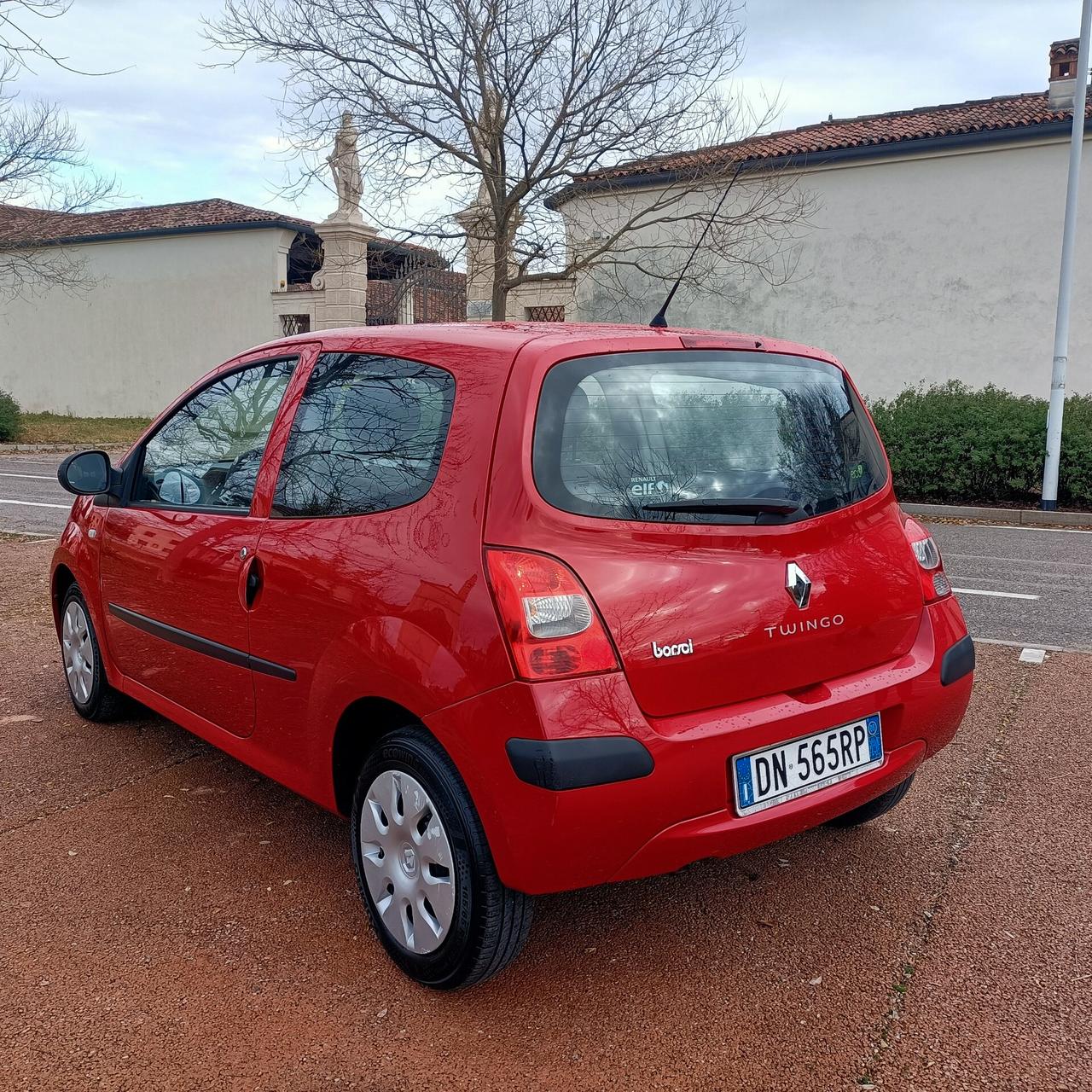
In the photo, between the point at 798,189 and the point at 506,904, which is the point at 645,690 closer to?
the point at 506,904

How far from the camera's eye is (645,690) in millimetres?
2301

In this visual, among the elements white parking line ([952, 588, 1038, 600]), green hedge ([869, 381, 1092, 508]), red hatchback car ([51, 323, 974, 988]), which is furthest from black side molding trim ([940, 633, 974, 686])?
green hedge ([869, 381, 1092, 508])

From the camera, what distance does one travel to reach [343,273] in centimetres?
2772

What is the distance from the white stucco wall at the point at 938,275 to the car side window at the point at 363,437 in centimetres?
1903

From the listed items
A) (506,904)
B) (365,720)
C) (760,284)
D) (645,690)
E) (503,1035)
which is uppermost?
(760,284)

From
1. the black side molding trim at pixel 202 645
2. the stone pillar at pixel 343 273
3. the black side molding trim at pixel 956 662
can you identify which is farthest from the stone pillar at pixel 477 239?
the black side molding trim at pixel 956 662

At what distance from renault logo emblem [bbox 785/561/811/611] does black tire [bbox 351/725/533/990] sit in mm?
933

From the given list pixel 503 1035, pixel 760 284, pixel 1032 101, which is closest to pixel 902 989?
pixel 503 1035

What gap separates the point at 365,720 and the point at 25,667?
11.6 feet

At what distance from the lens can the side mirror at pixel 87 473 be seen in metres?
A: 3.82

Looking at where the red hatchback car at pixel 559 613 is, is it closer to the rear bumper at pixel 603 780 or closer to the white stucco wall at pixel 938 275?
the rear bumper at pixel 603 780

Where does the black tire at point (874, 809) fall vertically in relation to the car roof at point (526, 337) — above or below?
below

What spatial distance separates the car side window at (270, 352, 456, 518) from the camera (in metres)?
2.65

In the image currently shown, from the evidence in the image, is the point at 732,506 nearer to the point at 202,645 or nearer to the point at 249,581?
the point at 249,581
